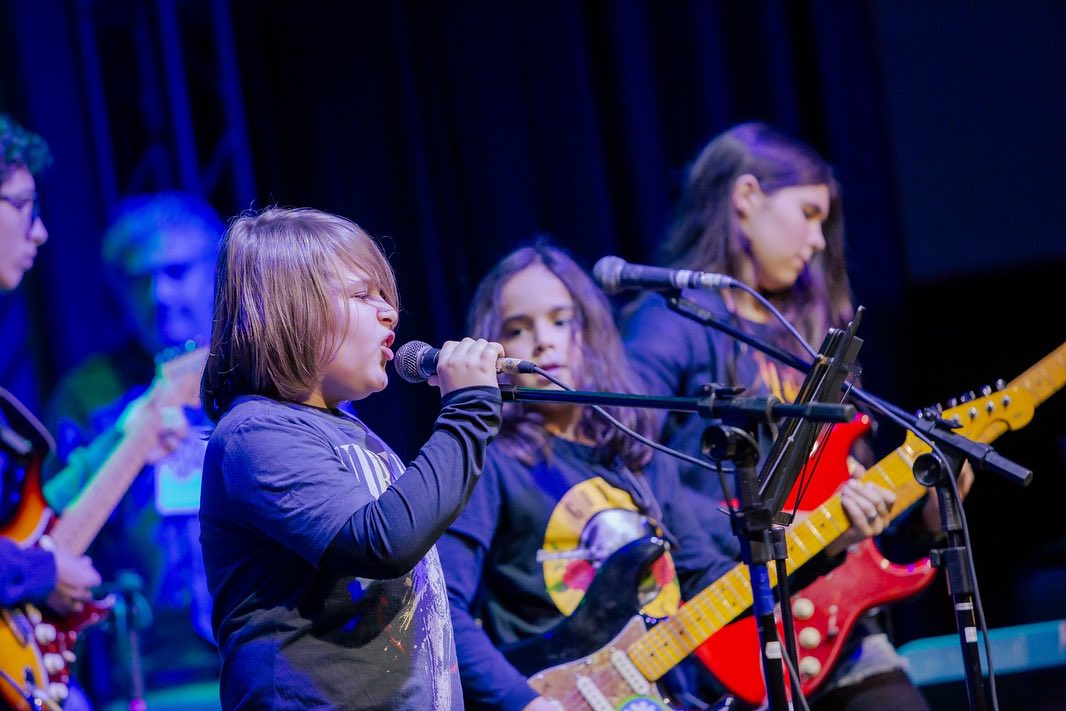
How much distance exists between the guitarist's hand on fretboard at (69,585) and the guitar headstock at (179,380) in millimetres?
989

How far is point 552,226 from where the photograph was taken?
408cm

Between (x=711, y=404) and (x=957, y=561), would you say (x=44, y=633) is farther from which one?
(x=957, y=561)

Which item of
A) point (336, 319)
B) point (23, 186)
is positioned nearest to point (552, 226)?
point (23, 186)

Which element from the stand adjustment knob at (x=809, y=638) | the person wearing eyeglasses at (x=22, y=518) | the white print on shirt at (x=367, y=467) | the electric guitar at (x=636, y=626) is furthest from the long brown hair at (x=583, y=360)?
the person wearing eyeglasses at (x=22, y=518)

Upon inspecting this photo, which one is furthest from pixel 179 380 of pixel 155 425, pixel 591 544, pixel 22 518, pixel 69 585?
pixel 591 544

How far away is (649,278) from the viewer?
243 cm

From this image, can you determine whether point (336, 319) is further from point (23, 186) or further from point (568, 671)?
point (23, 186)

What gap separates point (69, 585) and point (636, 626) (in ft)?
4.25

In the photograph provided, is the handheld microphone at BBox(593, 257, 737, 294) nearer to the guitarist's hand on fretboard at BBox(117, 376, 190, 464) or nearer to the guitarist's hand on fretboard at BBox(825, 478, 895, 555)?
the guitarist's hand on fretboard at BBox(825, 478, 895, 555)

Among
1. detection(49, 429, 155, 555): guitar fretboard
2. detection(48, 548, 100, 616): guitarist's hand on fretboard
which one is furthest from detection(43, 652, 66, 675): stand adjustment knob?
detection(49, 429, 155, 555): guitar fretboard

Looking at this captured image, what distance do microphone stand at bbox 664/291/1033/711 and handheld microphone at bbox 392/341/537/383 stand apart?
516 millimetres

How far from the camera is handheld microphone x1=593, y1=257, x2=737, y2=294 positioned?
2377 millimetres

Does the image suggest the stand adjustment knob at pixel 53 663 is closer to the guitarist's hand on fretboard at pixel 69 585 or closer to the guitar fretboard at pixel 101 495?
the guitarist's hand on fretboard at pixel 69 585

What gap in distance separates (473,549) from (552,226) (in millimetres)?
1685
